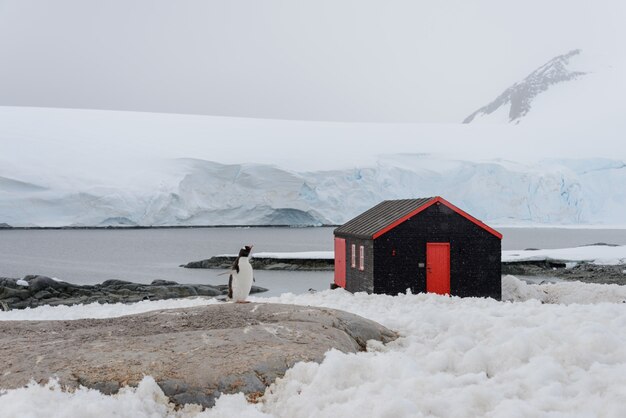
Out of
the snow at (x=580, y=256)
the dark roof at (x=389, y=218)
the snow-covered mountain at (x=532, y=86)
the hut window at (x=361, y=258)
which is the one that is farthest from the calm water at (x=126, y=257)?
the snow-covered mountain at (x=532, y=86)

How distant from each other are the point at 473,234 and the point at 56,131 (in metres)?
66.0

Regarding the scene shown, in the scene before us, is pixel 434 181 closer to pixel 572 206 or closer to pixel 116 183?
pixel 572 206

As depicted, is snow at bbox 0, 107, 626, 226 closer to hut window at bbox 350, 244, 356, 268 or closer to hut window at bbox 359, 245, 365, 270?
hut window at bbox 350, 244, 356, 268

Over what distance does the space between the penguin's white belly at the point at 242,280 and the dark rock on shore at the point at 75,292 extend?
1099cm

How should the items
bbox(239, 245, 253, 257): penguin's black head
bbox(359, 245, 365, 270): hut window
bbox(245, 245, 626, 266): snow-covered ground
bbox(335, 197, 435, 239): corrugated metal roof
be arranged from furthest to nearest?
bbox(245, 245, 626, 266): snow-covered ground < bbox(359, 245, 365, 270): hut window < bbox(335, 197, 435, 239): corrugated metal roof < bbox(239, 245, 253, 257): penguin's black head

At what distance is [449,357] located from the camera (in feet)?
19.1

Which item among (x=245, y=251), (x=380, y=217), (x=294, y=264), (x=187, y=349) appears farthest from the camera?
(x=294, y=264)

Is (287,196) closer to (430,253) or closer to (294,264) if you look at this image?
(294,264)

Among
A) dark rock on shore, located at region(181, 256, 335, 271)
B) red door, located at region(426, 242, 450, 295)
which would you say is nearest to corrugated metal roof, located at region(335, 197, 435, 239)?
red door, located at region(426, 242, 450, 295)

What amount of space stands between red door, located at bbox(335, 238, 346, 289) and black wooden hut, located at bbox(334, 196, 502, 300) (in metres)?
1.66

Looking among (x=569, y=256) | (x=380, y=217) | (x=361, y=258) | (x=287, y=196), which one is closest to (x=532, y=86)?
(x=287, y=196)

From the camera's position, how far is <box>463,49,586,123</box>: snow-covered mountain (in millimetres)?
139125

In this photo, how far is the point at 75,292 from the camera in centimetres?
2408

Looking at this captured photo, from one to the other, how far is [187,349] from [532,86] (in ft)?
473
